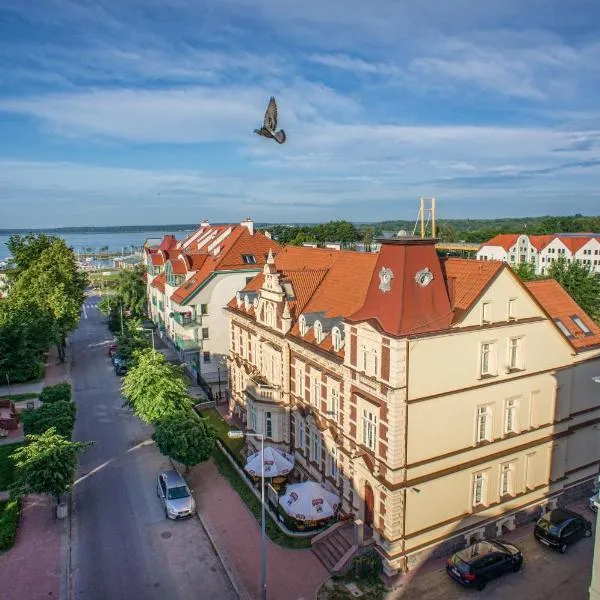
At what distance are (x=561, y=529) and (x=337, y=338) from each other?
13592mm

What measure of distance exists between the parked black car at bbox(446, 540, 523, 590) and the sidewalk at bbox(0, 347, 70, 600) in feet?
54.9

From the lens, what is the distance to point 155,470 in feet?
106

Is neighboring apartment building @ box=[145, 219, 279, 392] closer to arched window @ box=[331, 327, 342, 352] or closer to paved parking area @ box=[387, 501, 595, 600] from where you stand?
arched window @ box=[331, 327, 342, 352]

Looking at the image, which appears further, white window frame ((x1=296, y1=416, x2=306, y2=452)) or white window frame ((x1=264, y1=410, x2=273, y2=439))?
white window frame ((x1=264, y1=410, x2=273, y2=439))

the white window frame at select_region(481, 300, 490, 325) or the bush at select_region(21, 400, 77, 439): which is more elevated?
the white window frame at select_region(481, 300, 490, 325)

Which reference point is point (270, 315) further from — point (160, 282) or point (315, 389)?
point (160, 282)

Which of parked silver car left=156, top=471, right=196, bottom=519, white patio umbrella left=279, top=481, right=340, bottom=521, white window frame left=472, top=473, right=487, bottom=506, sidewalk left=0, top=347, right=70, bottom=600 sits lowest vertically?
sidewalk left=0, top=347, right=70, bottom=600

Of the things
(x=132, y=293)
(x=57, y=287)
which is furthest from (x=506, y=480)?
(x=132, y=293)

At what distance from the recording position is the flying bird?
60.7ft

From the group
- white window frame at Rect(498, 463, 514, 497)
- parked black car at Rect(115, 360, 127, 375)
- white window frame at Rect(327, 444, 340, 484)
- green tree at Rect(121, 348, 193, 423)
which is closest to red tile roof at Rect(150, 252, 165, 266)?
parked black car at Rect(115, 360, 127, 375)

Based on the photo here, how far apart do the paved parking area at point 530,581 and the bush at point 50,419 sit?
20.9m

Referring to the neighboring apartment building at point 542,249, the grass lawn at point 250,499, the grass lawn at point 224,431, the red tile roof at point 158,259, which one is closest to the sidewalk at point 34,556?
the grass lawn at point 250,499

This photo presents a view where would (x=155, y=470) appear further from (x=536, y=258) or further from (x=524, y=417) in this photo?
(x=536, y=258)

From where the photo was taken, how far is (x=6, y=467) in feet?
107
